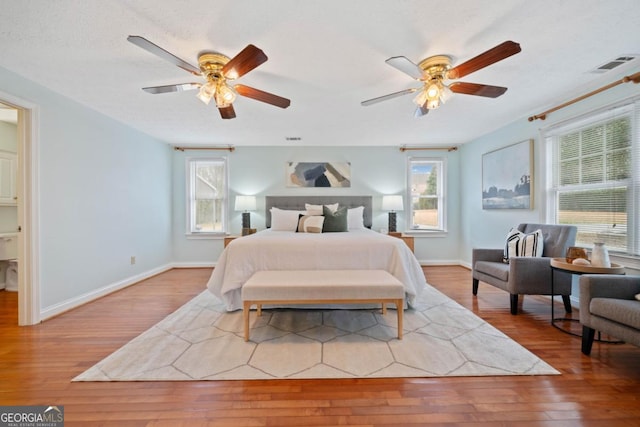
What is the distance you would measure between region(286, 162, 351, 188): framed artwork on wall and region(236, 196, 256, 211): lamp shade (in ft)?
2.60

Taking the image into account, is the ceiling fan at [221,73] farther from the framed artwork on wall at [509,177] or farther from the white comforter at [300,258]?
the framed artwork on wall at [509,177]

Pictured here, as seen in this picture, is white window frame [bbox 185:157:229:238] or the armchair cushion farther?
white window frame [bbox 185:157:229:238]

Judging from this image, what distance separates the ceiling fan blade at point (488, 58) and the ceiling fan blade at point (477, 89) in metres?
0.19

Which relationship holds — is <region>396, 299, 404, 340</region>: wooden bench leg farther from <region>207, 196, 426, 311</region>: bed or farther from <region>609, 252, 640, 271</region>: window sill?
<region>609, 252, 640, 271</region>: window sill

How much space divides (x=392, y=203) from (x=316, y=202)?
1.43 meters

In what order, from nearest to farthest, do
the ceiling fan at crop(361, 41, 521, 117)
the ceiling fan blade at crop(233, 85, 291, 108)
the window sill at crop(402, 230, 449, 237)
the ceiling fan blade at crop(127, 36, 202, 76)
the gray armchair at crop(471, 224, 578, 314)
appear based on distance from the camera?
the ceiling fan blade at crop(127, 36, 202, 76), the ceiling fan at crop(361, 41, 521, 117), the ceiling fan blade at crop(233, 85, 291, 108), the gray armchair at crop(471, 224, 578, 314), the window sill at crop(402, 230, 449, 237)

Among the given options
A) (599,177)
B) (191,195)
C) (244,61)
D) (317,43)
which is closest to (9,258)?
(191,195)

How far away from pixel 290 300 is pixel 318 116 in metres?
2.45

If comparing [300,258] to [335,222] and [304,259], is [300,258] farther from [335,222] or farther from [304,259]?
[335,222]

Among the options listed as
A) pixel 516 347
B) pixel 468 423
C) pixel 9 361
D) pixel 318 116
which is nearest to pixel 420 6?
pixel 318 116

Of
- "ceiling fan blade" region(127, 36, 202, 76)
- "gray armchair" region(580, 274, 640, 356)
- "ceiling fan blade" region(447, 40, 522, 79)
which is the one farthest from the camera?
"gray armchair" region(580, 274, 640, 356)

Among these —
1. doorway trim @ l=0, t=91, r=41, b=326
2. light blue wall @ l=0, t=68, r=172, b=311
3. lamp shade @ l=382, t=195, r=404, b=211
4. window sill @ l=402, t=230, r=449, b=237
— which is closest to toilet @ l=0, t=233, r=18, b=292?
light blue wall @ l=0, t=68, r=172, b=311

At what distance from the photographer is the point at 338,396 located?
1.56m

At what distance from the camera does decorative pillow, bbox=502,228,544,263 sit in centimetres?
288
